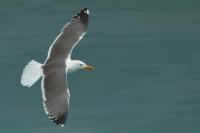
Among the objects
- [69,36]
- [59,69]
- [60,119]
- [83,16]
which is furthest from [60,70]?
[83,16]

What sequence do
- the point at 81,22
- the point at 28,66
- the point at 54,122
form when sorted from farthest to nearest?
the point at 81,22 → the point at 28,66 → the point at 54,122

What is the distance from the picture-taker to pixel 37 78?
18359mm

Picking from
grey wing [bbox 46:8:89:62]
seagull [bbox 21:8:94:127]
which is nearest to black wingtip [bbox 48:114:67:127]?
seagull [bbox 21:8:94:127]

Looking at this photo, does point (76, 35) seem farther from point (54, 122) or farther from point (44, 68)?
point (54, 122)

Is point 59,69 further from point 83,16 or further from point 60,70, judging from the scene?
point 83,16

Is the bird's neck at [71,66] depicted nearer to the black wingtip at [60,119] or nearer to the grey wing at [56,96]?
the grey wing at [56,96]

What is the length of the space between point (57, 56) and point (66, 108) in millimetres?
2411

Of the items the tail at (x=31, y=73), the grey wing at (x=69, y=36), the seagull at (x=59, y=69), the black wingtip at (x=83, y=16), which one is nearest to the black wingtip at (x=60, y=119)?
the seagull at (x=59, y=69)

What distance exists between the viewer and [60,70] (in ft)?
62.0

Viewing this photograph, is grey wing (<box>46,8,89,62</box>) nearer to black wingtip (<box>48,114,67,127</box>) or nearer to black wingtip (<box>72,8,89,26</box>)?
black wingtip (<box>72,8,89,26</box>)

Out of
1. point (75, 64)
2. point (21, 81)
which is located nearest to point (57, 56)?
point (75, 64)

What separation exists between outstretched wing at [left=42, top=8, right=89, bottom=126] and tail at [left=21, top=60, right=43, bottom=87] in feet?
0.72

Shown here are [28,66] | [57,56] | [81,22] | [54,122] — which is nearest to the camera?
[54,122]

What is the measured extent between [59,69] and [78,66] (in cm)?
100
